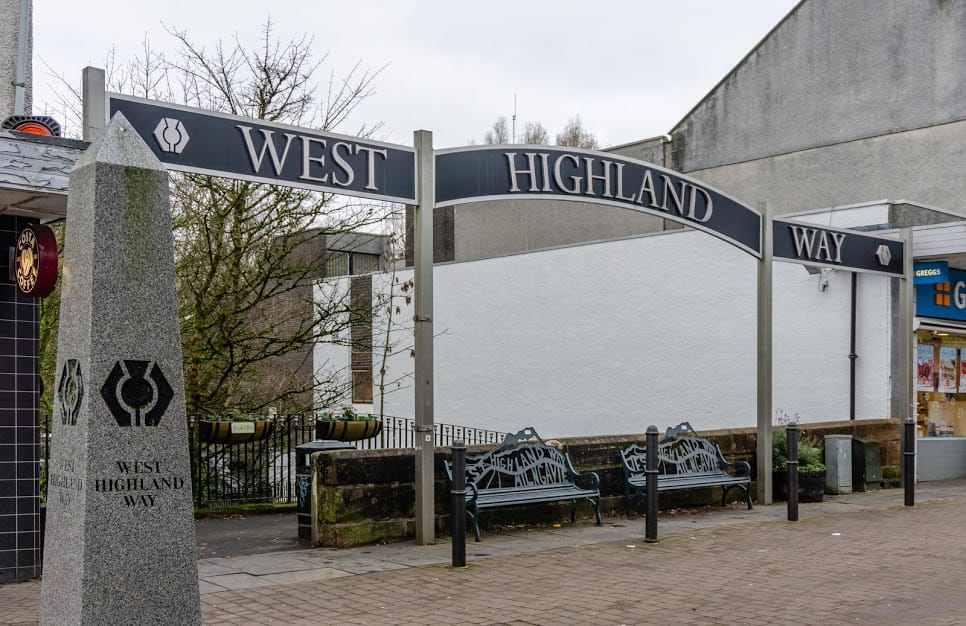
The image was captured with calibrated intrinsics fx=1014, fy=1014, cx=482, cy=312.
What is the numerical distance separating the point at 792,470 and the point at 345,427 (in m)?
5.64

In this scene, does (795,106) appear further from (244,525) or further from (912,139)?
(244,525)

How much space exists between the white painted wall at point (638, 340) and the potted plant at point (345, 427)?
5.75m

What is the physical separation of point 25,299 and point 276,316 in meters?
8.66

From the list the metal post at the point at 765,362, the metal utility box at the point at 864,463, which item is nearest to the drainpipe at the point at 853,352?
the metal utility box at the point at 864,463

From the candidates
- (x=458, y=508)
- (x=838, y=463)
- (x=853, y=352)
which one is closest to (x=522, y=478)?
(x=458, y=508)

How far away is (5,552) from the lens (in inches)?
318

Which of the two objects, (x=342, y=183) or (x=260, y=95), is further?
(x=260, y=95)

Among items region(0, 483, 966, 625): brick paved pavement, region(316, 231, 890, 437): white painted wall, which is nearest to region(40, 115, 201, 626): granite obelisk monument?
region(0, 483, 966, 625): brick paved pavement

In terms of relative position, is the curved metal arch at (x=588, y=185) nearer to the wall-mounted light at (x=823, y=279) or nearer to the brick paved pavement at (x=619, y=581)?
the brick paved pavement at (x=619, y=581)

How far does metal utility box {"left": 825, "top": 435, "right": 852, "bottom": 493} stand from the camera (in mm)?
14453

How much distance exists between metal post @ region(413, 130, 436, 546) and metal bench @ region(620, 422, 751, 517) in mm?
2939

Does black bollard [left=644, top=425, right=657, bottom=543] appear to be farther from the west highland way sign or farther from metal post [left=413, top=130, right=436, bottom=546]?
the west highland way sign

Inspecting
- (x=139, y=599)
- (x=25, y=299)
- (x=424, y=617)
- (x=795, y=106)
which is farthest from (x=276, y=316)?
(x=795, y=106)

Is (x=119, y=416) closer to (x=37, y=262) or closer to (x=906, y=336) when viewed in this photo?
(x=37, y=262)
